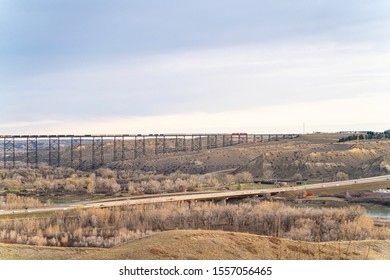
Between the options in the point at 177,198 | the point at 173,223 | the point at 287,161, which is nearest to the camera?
the point at 173,223

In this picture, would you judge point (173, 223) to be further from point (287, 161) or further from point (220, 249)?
point (287, 161)

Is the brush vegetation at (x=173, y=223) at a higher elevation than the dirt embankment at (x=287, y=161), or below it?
below

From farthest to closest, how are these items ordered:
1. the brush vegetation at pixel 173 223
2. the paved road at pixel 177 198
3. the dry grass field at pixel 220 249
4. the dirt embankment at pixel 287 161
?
the dirt embankment at pixel 287 161
the paved road at pixel 177 198
the brush vegetation at pixel 173 223
the dry grass field at pixel 220 249

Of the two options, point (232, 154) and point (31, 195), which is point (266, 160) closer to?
point (232, 154)

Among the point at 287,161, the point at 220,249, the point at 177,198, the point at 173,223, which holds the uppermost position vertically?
the point at 220,249

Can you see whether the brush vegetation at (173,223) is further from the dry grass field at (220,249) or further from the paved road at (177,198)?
the dry grass field at (220,249)

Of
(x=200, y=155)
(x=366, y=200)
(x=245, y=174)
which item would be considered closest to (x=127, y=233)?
(x=366, y=200)

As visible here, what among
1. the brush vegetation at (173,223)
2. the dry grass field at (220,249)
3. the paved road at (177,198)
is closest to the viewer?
the dry grass field at (220,249)

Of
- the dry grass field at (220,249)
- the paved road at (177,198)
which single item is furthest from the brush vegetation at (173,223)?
the dry grass field at (220,249)

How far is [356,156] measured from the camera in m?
84.4

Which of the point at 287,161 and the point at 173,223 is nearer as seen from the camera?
the point at 173,223

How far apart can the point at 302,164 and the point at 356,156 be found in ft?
31.0

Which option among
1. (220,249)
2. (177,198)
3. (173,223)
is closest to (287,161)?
(177,198)

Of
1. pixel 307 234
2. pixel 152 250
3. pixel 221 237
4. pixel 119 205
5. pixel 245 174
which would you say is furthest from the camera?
pixel 245 174
